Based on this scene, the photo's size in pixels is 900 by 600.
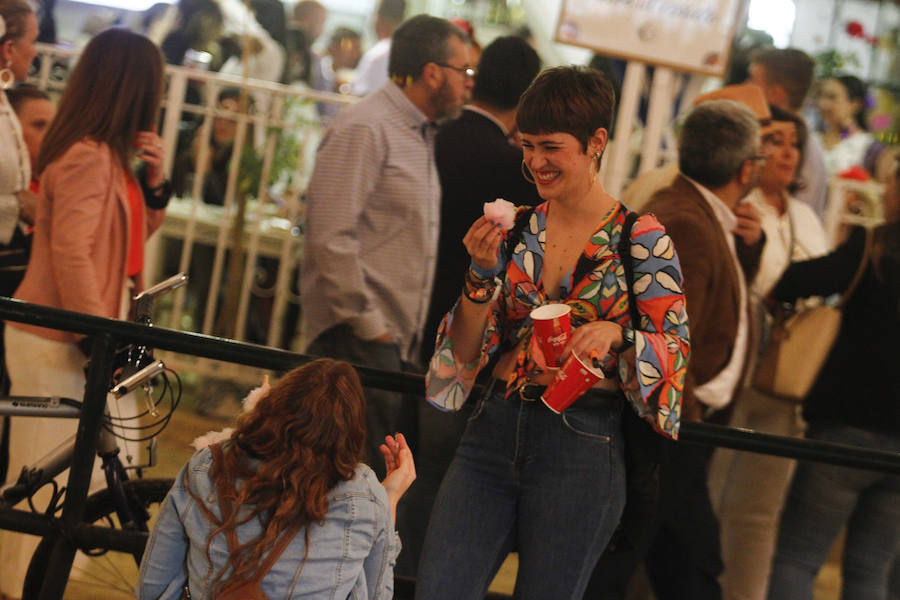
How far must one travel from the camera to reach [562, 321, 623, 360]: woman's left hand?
2.01 metres

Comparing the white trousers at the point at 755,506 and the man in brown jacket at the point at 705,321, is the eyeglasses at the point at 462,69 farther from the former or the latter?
the white trousers at the point at 755,506

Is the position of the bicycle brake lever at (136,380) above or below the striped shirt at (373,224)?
below

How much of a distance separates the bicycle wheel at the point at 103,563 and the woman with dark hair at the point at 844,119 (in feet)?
17.3

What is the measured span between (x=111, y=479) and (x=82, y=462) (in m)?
0.21

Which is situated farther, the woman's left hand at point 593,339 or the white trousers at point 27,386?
the white trousers at point 27,386

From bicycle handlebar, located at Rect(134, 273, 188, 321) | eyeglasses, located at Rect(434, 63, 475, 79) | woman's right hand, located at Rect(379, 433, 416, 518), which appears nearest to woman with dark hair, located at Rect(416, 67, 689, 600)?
woman's right hand, located at Rect(379, 433, 416, 518)

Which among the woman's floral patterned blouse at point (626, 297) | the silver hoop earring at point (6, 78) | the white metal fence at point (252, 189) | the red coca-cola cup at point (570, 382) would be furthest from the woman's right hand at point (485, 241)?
the white metal fence at point (252, 189)

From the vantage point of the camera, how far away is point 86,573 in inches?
110

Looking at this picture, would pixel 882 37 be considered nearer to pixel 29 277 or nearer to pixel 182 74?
pixel 182 74

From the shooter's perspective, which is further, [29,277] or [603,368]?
[29,277]

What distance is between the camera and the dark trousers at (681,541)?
2.85 meters

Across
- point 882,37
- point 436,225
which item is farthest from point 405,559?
point 882,37

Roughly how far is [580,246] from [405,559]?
105 centimetres

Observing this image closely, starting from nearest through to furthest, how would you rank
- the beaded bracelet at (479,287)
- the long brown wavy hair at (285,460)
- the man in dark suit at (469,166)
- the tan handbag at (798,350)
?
the long brown wavy hair at (285,460) → the beaded bracelet at (479,287) → the man in dark suit at (469,166) → the tan handbag at (798,350)
